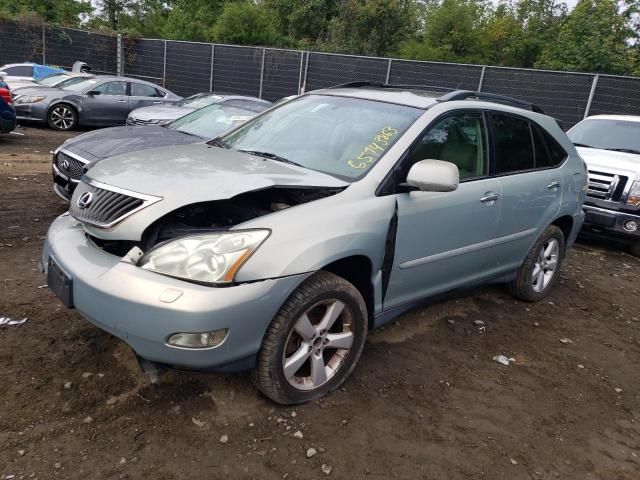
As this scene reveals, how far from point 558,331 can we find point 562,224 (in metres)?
1.07

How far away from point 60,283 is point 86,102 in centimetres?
1100

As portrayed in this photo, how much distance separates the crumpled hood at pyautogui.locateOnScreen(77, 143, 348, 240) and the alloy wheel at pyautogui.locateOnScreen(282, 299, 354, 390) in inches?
27.4

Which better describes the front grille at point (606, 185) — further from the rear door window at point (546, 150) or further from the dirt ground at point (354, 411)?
the dirt ground at point (354, 411)

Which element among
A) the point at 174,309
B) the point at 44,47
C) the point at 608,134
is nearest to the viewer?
the point at 174,309

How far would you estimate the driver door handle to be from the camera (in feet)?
12.1

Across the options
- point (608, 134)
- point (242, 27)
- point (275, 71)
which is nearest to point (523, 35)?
point (242, 27)

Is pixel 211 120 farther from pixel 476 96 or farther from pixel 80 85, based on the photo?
pixel 80 85

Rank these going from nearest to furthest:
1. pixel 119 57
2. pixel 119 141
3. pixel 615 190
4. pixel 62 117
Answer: pixel 119 141 → pixel 615 190 → pixel 62 117 → pixel 119 57

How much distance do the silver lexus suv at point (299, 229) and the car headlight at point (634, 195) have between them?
9.81 ft

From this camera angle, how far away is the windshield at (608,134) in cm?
749

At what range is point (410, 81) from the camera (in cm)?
1495

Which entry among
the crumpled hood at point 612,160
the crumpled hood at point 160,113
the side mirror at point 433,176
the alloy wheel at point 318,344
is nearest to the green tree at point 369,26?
the crumpled hood at point 160,113

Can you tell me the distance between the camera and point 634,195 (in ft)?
21.3

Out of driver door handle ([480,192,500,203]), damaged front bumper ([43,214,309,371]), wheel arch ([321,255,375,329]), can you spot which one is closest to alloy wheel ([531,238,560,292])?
driver door handle ([480,192,500,203])
